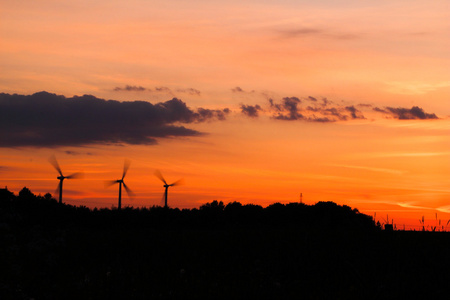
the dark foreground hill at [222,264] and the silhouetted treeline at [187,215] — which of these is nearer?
the dark foreground hill at [222,264]

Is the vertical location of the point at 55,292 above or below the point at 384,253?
below

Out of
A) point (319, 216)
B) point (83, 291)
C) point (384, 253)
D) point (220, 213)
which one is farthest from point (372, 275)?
point (319, 216)

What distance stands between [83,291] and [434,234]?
26.1m

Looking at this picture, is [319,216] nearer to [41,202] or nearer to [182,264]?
[41,202]

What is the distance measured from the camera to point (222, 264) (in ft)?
141

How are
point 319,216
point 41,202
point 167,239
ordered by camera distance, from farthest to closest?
1. point 319,216
2. point 41,202
3. point 167,239

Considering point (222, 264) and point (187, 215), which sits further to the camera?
point (187, 215)

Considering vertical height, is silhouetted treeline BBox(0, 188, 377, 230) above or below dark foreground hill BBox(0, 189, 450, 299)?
above

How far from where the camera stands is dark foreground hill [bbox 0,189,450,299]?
121ft

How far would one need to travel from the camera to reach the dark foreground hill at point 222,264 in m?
36.9

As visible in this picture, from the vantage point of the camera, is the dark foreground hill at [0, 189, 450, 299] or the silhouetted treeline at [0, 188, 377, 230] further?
the silhouetted treeline at [0, 188, 377, 230]

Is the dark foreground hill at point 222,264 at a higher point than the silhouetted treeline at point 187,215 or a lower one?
lower

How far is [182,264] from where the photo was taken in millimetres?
44438

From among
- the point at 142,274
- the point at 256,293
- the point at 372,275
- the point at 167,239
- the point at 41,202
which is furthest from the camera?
the point at 41,202
